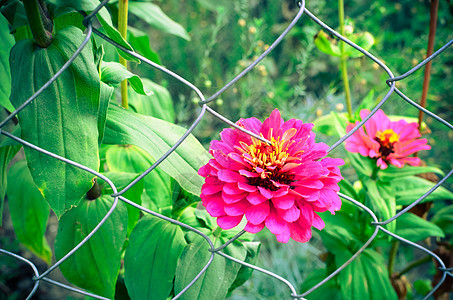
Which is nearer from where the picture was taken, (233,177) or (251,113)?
(233,177)

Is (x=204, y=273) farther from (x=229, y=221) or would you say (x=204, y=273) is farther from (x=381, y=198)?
(x=381, y=198)

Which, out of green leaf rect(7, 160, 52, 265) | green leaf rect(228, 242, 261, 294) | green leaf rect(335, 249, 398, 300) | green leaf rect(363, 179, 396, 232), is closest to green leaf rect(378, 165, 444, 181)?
green leaf rect(363, 179, 396, 232)

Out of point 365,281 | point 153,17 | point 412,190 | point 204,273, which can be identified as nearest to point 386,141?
point 412,190

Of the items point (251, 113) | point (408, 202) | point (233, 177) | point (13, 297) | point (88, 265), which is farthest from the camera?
point (251, 113)

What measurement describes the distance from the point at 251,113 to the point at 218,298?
0.70m

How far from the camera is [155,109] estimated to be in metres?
0.74

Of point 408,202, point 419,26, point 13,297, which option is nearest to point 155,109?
point 408,202

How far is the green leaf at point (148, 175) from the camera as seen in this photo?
0.57 m

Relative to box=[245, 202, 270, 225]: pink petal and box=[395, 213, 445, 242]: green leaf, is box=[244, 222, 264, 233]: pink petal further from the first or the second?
box=[395, 213, 445, 242]: green leaf

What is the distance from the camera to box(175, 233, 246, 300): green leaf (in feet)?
1.55

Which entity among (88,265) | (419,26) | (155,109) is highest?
(419,26)

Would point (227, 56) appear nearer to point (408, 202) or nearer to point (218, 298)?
point (408, 202)

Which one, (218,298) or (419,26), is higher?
(419,26)

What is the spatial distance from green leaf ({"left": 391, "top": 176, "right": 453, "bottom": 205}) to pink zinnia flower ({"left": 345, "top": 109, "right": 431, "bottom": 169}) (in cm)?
7
